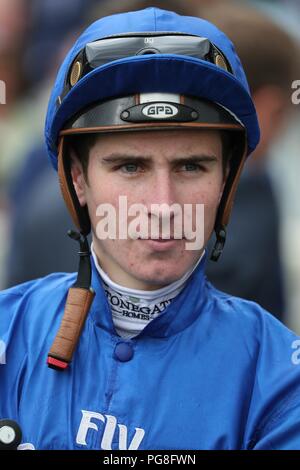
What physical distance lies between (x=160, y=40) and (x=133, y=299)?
0.74 meters

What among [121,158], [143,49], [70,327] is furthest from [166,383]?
[143,49]

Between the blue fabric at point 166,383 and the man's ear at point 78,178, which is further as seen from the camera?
the man's ear at point 78,178

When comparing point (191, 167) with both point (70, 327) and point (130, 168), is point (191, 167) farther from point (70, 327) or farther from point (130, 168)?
point (70, 327)

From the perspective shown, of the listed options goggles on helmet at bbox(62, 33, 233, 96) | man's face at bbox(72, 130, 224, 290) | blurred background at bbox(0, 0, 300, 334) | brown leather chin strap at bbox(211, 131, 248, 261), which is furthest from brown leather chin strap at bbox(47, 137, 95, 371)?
blurred background at bbox(0, 0, 300, 334)

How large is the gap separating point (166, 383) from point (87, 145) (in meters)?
0.73

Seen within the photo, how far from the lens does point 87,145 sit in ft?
9.59

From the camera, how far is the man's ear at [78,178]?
119 inches

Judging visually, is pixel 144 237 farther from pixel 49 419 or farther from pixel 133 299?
pixel 49 419

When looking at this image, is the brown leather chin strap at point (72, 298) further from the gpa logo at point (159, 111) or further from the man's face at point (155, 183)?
the gpa logo at point (159, 111)

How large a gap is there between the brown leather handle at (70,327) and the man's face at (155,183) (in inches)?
5.5

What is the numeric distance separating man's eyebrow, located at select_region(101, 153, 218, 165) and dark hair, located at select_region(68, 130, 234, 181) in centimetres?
10

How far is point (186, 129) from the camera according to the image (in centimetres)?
276

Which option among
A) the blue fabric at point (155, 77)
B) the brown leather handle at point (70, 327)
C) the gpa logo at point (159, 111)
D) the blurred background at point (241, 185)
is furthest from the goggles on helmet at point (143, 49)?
the blurred background at point (241, 185)
